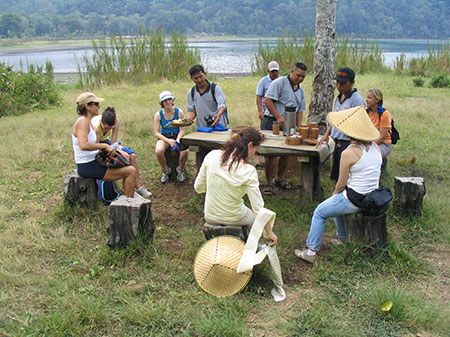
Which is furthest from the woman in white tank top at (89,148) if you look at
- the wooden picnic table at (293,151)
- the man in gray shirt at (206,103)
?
the man in gray shirt at (206,103)

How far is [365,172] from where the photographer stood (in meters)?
3.46

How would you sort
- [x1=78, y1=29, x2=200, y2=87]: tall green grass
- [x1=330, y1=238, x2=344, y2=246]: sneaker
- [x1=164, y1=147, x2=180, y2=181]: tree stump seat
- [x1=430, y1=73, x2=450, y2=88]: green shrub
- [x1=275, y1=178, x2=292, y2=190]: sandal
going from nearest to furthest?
[x1=330, y1=238, x2=344, y2=246]: sneaker, [x1=275, y1=178, x2=292, y2=190]: sandal, [x1=164, y1=147, x2=180, y2=181]: tree stump seat, [x1=430, y1=73, x2=450, y2=88]: green shrub, [x1=78, y1=29, x2=200, y2=87]: tall green grass

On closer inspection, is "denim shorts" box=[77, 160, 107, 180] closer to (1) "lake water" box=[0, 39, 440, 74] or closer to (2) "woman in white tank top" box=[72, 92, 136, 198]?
(2) "woman in white tank top" box=[72, 92, 136, 198]

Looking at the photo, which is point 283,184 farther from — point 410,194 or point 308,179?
point 410,194

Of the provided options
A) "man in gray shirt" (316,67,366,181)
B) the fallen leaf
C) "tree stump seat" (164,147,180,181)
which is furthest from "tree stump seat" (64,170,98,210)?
the fallen leaf

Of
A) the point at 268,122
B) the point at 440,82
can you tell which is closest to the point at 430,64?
the point at 440,82

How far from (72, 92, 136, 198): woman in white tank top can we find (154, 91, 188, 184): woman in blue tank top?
3.12 ft

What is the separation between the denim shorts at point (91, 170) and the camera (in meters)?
4.56

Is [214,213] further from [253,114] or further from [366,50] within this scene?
[366,50]

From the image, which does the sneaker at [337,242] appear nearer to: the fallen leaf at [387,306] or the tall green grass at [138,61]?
the fallen leaf at [387,306]

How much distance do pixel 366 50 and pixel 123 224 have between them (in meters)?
17.3

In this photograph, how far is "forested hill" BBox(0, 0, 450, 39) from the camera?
54281 millimetres

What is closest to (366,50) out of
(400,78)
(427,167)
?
(400,78)

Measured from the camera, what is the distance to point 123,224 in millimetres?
3697
